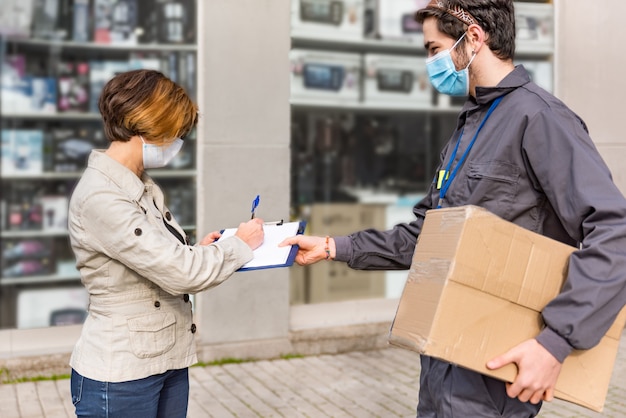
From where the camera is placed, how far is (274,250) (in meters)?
3.00

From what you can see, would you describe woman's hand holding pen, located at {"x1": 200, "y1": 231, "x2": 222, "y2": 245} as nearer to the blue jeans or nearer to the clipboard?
the clipboard

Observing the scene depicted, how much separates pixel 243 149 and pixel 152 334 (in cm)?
369

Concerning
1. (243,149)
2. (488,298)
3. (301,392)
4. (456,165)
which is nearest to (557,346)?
(488,298)

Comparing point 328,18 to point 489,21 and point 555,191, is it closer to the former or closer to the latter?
point 489,21

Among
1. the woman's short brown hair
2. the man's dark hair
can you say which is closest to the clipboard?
the woman's short brown hair

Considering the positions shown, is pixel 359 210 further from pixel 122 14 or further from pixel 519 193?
pixel 519 193

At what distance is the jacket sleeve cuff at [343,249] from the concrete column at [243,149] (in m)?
3.29

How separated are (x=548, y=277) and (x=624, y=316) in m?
0.26

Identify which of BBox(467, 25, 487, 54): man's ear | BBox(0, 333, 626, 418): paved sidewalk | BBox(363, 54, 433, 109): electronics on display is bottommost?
BBox(0, 333, 626, 418): paved sidewalk

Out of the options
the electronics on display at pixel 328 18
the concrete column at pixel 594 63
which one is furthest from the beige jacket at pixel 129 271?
the concrete column at pixel 594 63

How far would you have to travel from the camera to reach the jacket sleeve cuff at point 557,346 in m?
2.12

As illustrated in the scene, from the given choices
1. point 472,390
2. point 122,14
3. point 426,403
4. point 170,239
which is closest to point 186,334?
point 170,239

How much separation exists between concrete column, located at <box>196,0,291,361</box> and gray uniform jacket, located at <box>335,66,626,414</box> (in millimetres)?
3839

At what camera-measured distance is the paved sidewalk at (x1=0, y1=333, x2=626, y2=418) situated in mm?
5293
